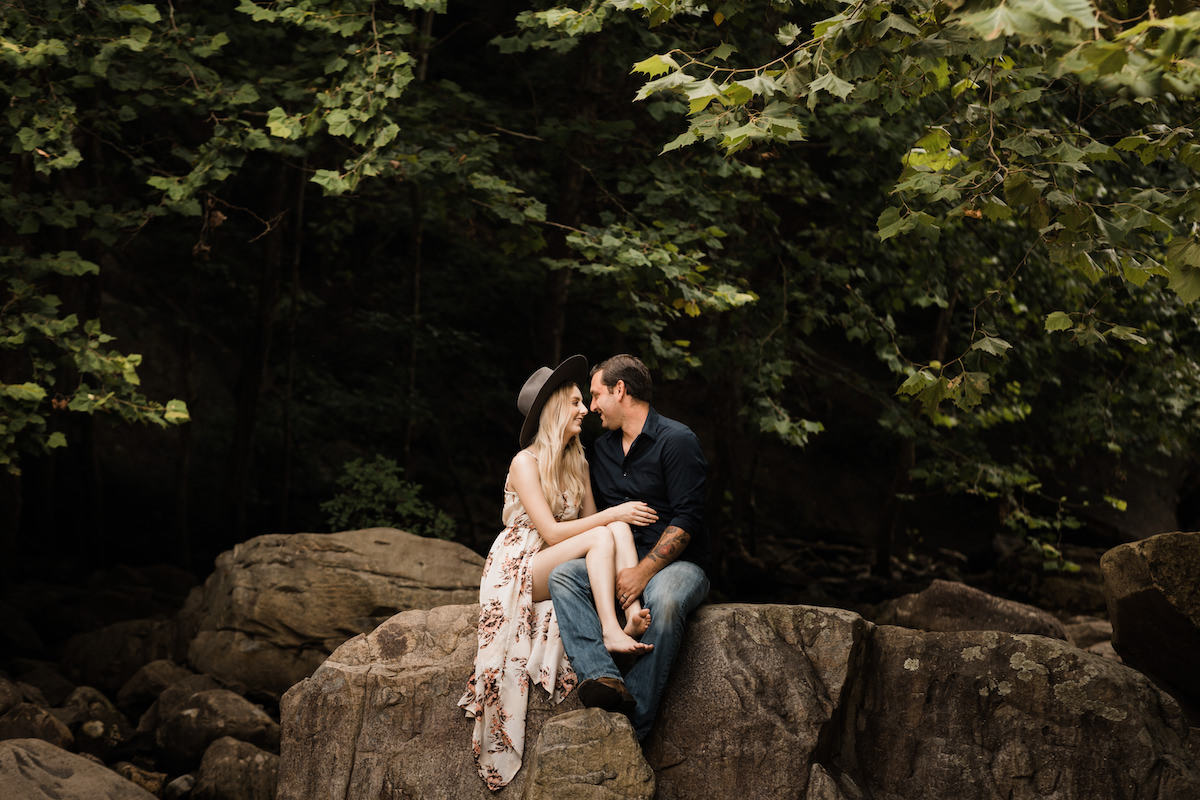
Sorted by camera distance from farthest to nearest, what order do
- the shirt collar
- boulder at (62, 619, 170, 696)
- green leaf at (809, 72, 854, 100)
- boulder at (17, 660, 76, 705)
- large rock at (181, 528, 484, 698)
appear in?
1. boulder at (62, 619, 170, 696)
2. boulder at (17, 660, 76, 705)
3. large rock at (181, 528, 484, 698)
4. the shirt collar
5. green leaf at (809, 72, 854, 100)

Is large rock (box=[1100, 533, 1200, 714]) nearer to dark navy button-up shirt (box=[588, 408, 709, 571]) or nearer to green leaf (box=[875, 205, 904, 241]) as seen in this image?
green leaf (box=[875, 205, 904, 241])

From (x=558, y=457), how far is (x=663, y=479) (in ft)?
1.58

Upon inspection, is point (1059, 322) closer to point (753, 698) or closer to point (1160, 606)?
point (1160, 606)

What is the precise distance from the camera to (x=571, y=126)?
22.9 feet

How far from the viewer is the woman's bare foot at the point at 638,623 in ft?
11.2

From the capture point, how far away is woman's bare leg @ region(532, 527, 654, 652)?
3.41 meters

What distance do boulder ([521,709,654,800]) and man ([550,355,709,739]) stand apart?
0.38ft

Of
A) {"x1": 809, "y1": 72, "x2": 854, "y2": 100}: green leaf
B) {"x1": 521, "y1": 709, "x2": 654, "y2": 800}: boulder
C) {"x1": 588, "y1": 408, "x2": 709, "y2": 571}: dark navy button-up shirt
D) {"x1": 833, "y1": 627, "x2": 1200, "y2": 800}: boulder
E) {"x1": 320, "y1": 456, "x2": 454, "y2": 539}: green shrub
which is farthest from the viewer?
{"x1": 320, "y1": 456, "x2": 454, "y2": 539}: green shrub

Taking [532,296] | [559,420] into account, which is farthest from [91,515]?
[559,420]

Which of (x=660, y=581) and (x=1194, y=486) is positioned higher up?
(x=660, y=581)

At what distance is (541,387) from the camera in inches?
160

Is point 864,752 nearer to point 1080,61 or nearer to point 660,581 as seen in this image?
point 660,581

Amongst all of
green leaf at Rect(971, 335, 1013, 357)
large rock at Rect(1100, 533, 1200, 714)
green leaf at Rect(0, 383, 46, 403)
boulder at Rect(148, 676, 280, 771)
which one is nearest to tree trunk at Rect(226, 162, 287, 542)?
boulder at Rect(148, 676, 280, 771)

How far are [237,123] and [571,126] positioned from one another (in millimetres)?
2466
